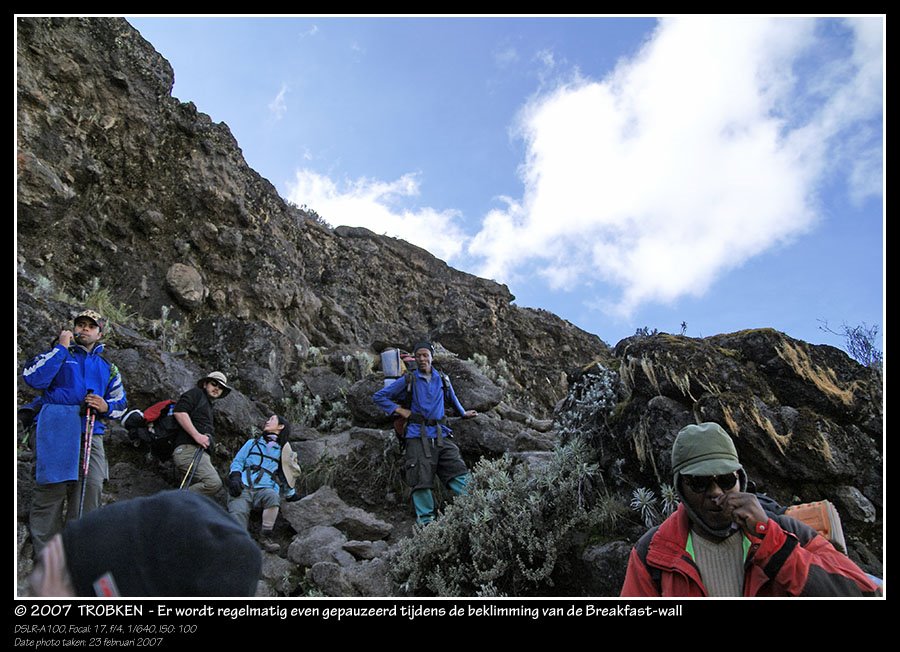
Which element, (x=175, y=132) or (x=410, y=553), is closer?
(x=410, y=553)

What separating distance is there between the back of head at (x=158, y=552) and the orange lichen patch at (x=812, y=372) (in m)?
5.45

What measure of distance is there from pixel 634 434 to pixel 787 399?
1486 mm

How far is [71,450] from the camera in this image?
5910 mm

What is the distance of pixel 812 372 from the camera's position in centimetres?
603

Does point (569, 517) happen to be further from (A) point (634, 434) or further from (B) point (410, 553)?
(B) point (410, 553)

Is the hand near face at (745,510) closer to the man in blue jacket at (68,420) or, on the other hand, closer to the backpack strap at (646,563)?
the backpack strap at (646,563)

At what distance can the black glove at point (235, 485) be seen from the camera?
284 inches

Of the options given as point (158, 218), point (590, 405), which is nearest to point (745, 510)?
Answer: point (590, 405)

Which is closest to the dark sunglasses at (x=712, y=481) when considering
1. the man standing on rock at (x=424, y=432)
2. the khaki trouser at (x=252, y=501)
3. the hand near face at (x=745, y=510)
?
the hand near face at (x=745, y=510)

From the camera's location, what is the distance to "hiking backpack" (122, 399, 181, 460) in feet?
24.6

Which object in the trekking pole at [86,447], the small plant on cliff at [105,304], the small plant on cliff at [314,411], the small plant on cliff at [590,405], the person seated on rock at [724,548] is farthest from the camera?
the small plant on cliff at [314,411]

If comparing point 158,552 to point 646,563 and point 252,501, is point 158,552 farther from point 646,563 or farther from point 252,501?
point 252,501

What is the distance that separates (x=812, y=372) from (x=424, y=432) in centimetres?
446
